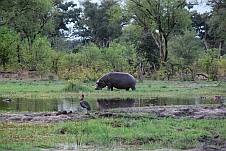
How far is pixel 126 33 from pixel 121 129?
53308 mm

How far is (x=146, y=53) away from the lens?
151 feet

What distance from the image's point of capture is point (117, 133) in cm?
970

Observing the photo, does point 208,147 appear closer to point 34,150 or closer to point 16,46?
point 34,150

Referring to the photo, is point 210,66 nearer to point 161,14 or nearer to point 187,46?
point 161,14

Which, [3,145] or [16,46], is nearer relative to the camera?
[3,145]

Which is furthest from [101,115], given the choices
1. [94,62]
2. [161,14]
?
[161,14]

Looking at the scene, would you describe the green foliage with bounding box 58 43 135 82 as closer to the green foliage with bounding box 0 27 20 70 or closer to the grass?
the green foliage with bounding box 0 27 20 70

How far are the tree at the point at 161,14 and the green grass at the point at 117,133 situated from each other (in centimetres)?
3577

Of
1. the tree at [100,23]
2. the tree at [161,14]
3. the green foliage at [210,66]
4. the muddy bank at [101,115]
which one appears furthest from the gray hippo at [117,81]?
the tree at [100,23]

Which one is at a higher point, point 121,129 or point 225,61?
point 225,61

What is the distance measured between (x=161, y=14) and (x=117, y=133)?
39.3 m

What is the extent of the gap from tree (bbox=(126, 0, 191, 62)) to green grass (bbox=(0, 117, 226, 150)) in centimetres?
3577

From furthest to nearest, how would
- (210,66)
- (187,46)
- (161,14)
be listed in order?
(187,46), (161,14), (210,66)

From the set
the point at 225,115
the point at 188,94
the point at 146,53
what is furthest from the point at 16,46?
the point at 225,115
